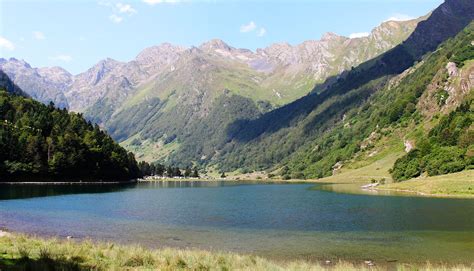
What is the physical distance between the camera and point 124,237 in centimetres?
5369

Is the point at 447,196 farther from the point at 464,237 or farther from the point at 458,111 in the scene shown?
the point at 458,111

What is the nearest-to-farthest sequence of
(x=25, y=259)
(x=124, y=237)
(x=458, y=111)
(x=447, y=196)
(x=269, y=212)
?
(x=25, y=259)
(x=124, y=237)
(x=269, y=212)
(x=447, y=196)
(x=458, y=111)

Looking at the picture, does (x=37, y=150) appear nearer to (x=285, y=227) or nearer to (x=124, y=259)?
(x=285, y=227)

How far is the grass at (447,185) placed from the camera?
11494 centimetres

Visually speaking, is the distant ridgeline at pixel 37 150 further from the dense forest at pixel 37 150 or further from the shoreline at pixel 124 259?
the shoreline at pixel 124 259

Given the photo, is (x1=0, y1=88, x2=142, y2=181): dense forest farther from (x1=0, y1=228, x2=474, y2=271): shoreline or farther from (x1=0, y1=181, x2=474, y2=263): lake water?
(x1=0, y1=228, x2=474, y2=271): shoreline

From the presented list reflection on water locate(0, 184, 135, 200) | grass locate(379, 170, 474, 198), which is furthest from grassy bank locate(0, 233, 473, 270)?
grass locate(379, 170, 474, 198)

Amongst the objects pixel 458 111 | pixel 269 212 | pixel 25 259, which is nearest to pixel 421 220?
pixel 269 212

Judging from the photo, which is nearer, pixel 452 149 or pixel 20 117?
pixel 452 149

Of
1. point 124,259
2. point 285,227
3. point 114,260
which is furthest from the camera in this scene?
point 285,227

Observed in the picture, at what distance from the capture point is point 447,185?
121812 millimetres

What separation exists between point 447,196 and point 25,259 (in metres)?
110

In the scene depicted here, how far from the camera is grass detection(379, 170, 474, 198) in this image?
11494 centimetres

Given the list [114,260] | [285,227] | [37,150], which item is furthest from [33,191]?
[114,260]
